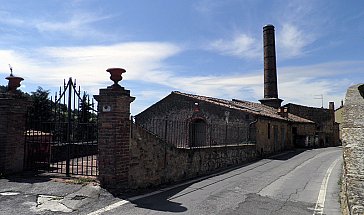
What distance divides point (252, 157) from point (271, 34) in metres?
21.6

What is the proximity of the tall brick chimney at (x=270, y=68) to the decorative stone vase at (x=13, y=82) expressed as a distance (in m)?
30.9

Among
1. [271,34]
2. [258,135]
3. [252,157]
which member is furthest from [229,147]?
[271,34]

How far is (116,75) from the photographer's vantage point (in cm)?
750

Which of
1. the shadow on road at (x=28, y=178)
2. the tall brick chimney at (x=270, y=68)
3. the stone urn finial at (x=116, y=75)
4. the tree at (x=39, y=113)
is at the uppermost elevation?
the tall brick chimney at (x=270, y=68)

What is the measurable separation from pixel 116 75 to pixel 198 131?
15899 mm

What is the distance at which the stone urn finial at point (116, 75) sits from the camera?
7446mm

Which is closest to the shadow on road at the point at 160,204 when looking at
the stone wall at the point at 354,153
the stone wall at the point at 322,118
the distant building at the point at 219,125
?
the stone wall at the point at 354,153

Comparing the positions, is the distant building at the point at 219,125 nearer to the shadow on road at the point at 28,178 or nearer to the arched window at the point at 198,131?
the arched window at the point at 198,131

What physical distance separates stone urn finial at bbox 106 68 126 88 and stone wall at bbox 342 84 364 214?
16.3 feet

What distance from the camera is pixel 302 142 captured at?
3253 cm

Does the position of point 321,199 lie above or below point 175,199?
below

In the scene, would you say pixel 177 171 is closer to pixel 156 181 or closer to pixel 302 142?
Result: pixel 156 181

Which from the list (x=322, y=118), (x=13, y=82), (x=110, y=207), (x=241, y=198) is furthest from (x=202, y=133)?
(x=322, y=118)

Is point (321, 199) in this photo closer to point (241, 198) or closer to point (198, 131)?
point (241, 198)
